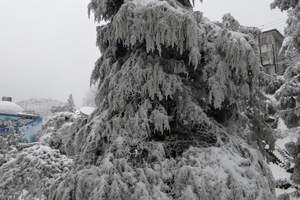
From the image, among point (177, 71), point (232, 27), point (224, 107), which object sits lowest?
point (224, 107)

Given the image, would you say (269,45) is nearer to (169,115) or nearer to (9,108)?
(9,108)

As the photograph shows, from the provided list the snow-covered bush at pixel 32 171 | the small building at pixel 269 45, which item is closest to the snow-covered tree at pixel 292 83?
the snow-covered bush at pixel 32 171

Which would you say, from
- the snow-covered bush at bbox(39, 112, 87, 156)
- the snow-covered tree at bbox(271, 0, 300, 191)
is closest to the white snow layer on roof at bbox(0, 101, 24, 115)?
Result: the snow-covered bush at bbox(39, 112, 87, 156)

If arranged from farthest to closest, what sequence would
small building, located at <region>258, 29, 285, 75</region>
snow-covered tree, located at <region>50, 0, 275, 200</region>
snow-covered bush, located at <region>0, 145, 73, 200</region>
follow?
small building, located at <region>258, 29, 285, 75</region>, snow-covered bush, located at <region>0, 145, 73, 200</region>, snow-covered tree, located at <region>50, 0, 275, 200</region>

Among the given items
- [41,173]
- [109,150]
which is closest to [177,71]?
[109,150]

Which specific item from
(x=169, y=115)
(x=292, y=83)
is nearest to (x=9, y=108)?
(x=292, y=83)

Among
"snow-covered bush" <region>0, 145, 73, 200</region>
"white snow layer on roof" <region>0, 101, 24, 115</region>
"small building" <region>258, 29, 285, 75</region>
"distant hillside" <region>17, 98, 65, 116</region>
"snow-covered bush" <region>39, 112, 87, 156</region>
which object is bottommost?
Answer: "snow-covered bush" <region>0, 145, 73, 200</region>

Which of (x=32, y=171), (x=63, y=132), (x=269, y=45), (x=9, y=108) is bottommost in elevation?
(x=32, y=171)

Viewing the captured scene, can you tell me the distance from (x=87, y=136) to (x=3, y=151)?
8.25 m

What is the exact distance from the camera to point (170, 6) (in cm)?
540

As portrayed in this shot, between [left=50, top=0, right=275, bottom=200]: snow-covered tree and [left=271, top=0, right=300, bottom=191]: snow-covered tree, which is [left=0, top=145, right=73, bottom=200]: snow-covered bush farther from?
[left=271, top=0, right=300, bottom=191]: snow-covered tree

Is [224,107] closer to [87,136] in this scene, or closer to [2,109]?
[87,136]

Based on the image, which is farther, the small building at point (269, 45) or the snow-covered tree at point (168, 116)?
the small building at point (269, 45)

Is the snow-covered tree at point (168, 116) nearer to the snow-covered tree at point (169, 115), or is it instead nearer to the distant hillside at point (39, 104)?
the snow-covered tree at point (169, 115)
